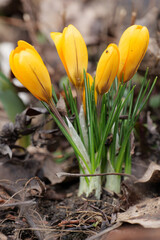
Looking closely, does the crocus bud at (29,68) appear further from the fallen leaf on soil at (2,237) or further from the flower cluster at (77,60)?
the fallen leaf on soil at (2,237)

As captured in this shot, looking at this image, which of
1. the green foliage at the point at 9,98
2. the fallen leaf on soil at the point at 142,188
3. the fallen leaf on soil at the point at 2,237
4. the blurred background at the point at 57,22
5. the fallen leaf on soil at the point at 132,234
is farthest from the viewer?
the blurred background at the point at 57,22

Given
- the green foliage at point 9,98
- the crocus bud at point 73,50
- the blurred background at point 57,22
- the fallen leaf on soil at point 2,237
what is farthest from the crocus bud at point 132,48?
the blurred background at point 57,22

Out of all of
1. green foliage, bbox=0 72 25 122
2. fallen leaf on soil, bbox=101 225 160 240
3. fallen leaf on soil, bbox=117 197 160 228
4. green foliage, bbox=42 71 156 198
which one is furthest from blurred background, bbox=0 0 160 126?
fallen leaf on soil, bbox=101 225 160 240

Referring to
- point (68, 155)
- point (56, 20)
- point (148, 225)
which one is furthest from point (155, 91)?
point (56, 20)

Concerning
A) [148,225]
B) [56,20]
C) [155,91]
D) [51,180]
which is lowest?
[51,180]

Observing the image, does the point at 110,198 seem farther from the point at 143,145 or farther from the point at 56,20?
the point at 56,20

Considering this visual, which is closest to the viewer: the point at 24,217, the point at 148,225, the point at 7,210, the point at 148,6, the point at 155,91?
the point at 148,225
